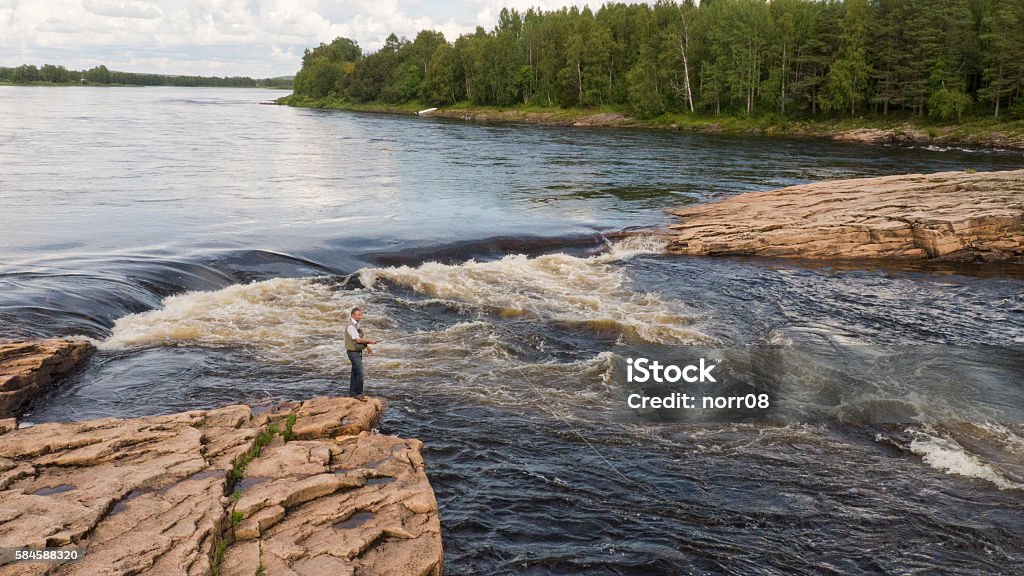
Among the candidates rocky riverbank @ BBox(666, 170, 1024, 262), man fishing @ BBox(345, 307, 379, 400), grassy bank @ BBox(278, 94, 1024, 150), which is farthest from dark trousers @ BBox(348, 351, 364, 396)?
grassy bank @ BBox(278, 94, 1024, 150)

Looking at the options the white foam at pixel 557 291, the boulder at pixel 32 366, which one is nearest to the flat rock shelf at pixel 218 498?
the boulder at pixel 32 366

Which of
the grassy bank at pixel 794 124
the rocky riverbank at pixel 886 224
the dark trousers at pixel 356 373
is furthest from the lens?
the grassy bank at pixel 794 124

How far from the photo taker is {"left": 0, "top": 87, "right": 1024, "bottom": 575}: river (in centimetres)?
1098

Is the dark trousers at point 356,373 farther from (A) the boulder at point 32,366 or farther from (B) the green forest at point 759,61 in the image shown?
(B) the green forest at point 759,61

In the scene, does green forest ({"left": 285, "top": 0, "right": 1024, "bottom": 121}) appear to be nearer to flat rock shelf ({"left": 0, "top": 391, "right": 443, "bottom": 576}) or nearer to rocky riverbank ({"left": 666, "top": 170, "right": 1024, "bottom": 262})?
rocky riverbank ({"left": 666, "top": 170, "right": 1024, "bottom": 262})

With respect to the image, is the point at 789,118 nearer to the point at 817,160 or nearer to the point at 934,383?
the point at 817,160

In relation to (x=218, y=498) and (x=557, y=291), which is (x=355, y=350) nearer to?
(x=218, y=498)

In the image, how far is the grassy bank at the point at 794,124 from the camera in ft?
233

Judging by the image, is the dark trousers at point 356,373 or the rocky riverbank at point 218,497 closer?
the rocky riverbank at point 218,497

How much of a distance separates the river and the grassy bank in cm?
4574

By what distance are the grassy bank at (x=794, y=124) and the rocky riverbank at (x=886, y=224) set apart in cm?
4500

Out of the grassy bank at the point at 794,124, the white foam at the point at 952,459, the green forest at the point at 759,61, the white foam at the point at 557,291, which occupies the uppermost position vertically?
the green forest at the point at 759,61

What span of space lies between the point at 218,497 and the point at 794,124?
8936cm

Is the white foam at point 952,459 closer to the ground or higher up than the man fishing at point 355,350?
closer to the ground
